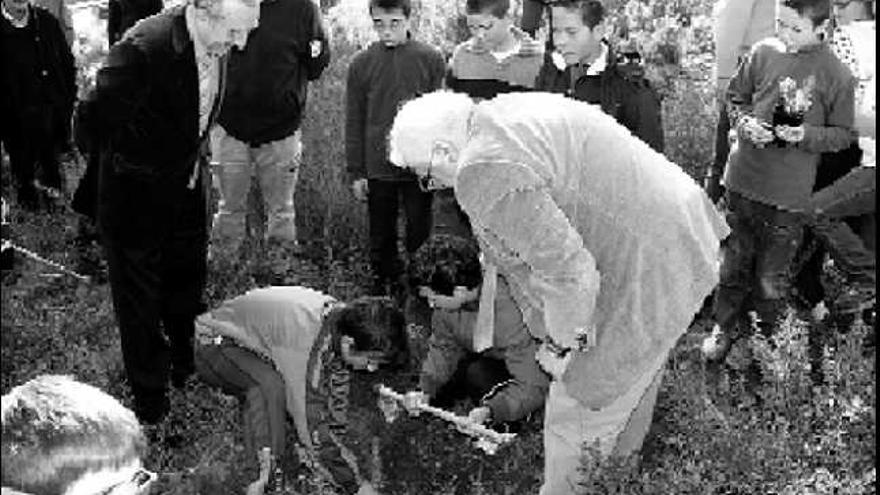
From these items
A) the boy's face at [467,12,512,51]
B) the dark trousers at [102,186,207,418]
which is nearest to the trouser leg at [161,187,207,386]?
the dark trousers at [102,186,207,418]

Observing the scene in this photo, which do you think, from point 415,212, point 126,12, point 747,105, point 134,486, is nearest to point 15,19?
point 126,12

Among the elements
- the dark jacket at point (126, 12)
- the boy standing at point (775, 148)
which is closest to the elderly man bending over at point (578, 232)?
the boy standing at point (775, 148)

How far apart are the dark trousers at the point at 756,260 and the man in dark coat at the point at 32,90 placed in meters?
3.89

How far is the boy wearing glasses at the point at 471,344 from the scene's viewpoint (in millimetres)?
3973

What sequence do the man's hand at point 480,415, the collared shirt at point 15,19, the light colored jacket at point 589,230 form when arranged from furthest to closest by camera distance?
the collared shirt at point 15,19
the man's hand at point 480,415
the light colored jacket at point 589,230

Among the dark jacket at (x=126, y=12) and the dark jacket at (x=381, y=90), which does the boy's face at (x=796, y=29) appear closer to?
the dark jacket at (x=381, y=90)

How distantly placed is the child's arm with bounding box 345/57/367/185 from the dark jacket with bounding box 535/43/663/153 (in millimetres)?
1329

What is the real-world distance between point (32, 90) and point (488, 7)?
2.81 metres

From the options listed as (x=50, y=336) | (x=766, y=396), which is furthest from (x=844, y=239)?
(x=50, y=336)

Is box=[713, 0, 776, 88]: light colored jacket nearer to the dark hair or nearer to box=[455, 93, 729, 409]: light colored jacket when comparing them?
the dark hair

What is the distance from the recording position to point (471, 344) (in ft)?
15.0

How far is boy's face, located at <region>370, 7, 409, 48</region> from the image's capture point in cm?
534

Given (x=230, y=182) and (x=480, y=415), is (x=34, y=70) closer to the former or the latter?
(x=230, y=182)

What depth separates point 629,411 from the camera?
11.8 ft
